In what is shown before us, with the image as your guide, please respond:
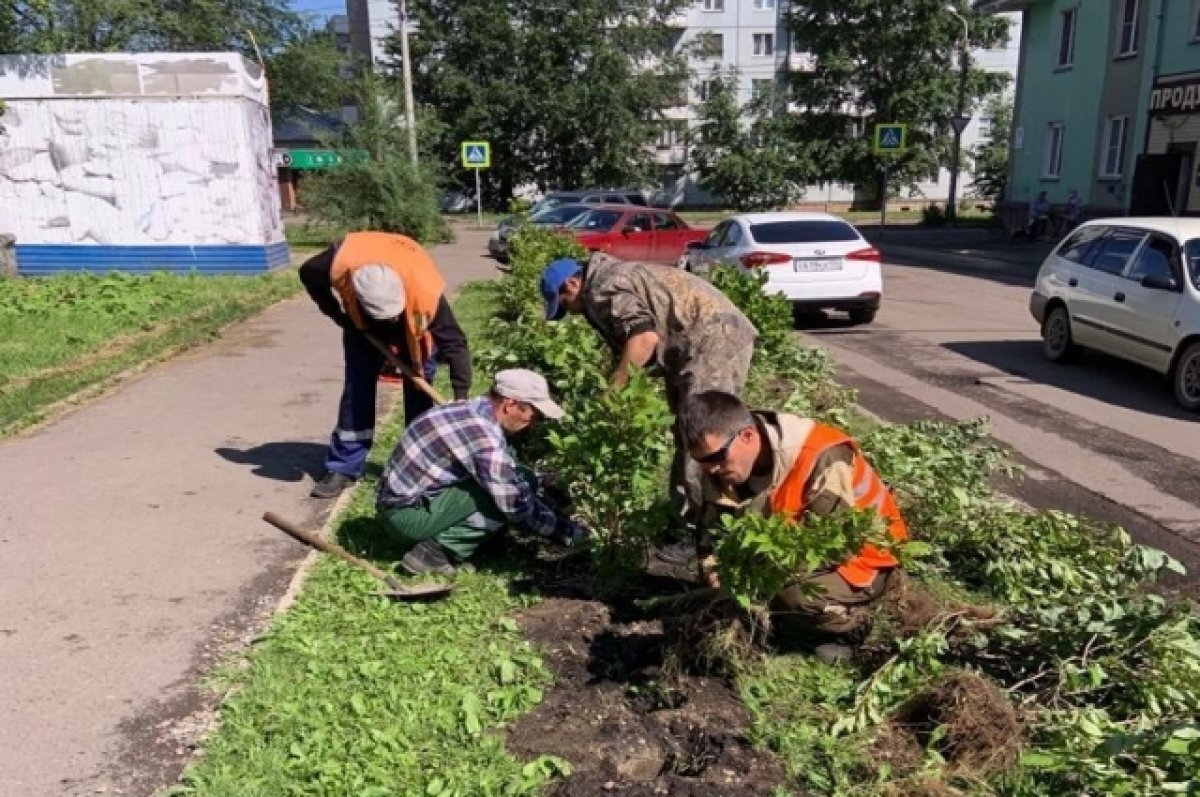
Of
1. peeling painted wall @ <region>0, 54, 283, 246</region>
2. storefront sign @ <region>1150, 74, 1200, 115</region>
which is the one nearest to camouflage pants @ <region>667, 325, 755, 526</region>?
peeling painted wall @ <region>0, 54, 283, 246</region>

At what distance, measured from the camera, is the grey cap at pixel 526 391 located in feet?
13.5

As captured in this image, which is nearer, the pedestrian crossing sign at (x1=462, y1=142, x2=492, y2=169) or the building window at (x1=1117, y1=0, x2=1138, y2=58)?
the building window at (x1=1117, y1=0, x2=1138, y2=58)

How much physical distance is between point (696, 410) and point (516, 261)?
9239 mm

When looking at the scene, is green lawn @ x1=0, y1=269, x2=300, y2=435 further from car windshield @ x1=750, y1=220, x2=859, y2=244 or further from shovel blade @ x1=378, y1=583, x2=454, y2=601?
car windshield @ x1=750, y1=220, x2=859, y2=244

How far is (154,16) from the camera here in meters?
34.5

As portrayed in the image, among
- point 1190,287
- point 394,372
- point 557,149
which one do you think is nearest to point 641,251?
point 1190,287

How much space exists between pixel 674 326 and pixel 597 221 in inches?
620

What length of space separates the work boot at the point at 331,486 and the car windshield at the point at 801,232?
7871mm

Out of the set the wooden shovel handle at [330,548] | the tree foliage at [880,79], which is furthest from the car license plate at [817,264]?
the tree foliage at [880,79]

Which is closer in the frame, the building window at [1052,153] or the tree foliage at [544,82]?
the building window at [1052,153]

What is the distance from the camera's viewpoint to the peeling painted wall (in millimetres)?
14711

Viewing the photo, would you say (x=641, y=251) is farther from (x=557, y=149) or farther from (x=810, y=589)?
(x=557, y=149)

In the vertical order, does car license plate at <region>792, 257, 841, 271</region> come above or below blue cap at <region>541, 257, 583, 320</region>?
below

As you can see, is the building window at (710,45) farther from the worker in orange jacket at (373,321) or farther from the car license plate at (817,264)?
the worker in orange jacket at (373,321)
